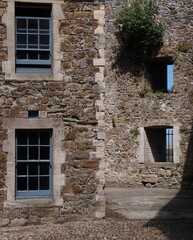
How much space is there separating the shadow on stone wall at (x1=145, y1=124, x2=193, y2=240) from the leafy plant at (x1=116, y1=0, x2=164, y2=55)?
11.7ft

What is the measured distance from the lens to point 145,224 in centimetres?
902

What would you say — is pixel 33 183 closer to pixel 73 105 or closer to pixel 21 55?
pixel 73 105

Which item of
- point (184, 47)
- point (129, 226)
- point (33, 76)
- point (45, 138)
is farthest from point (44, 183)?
point (184, 47)

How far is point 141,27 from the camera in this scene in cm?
1603

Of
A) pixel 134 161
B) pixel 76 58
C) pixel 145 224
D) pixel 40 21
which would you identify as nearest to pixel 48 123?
pixel 76 58

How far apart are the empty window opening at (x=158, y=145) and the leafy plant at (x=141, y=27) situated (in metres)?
2.97

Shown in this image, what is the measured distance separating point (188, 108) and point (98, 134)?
745cm

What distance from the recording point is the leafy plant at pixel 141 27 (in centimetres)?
1605

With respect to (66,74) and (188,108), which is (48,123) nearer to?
(66,74)

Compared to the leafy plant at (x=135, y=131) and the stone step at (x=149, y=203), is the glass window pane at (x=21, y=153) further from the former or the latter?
the leafy plant at (x=135, y=131)

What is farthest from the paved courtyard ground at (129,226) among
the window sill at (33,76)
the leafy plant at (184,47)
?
the leafy plant at (184,47)

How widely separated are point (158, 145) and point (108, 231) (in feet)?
30.0

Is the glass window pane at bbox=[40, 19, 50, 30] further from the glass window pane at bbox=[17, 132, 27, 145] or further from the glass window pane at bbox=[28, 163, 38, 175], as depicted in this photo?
the glass window pane at bbox=[28, 163, 38, 175]

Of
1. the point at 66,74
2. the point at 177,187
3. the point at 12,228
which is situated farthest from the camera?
the point at 177,187
